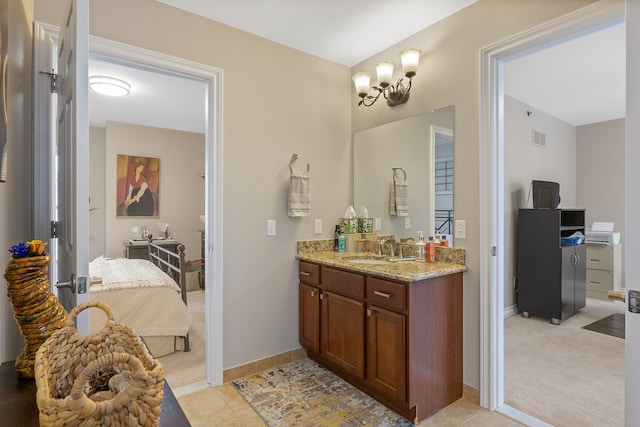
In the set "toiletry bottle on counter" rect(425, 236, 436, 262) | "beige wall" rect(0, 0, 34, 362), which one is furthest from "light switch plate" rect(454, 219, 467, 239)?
"beige wall" rect(0, 0, 34, 362)

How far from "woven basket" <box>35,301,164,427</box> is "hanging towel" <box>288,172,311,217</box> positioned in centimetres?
190

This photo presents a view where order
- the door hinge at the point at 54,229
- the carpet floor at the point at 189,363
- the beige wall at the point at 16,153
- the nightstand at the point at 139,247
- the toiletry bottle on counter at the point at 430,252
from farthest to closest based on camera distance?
the nightstand at the point at 139,247 → the carpet floor at the point at 189,363 → the toiletry bottle on counter at the point at 430,252 → the door hinge at the point at 54,229 → the beige wall at the point at 16,153

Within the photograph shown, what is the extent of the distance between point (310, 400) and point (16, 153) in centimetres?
210

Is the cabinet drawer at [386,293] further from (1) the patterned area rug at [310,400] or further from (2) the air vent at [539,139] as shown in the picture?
(2) the air vent at [539,139]

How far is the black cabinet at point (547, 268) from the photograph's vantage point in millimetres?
3705

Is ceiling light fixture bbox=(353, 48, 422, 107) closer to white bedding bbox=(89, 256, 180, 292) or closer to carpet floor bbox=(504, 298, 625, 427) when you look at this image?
carpet floor bbox=(504, 298, 625, 427)

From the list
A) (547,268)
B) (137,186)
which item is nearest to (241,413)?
(547,268)

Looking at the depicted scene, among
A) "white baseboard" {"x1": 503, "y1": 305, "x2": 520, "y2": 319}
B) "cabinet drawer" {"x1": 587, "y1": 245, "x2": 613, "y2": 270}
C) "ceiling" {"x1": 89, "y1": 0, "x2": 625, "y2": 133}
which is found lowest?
"white baseboard" {"x1": 503, "y1": 305, "x2": 520, "y2": 319}

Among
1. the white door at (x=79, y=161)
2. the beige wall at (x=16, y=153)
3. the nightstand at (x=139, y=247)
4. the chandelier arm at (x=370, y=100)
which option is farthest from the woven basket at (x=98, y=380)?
the nightstand at (x=139, y=247)

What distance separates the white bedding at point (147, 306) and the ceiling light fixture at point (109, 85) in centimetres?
194

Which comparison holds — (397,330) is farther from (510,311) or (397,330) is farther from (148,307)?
(510,311)

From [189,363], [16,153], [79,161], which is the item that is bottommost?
[189,363]

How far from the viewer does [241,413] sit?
81.4 inches

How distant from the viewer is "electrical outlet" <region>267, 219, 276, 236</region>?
265 cm
